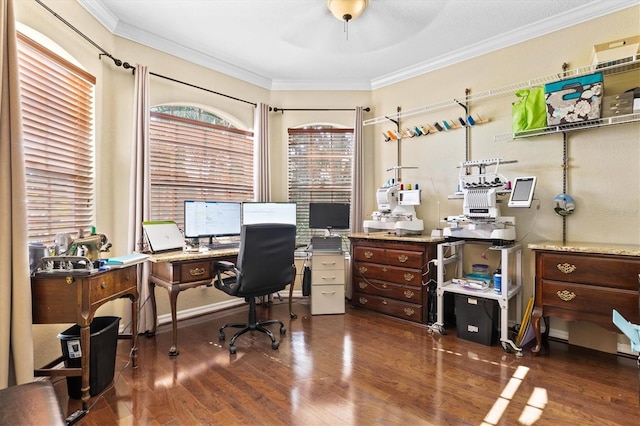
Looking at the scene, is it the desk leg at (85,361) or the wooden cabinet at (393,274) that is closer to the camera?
the desk leg at (85,361)

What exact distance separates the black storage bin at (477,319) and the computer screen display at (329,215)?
148cm

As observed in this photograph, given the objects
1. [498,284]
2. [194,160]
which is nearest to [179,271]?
[194,160]

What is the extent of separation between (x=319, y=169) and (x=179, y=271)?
2.23 m

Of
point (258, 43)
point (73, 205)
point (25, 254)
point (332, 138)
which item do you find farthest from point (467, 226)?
point (73, 205)

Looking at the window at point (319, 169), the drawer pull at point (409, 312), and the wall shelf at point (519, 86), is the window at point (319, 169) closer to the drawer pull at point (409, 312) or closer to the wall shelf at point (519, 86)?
the wall shelf at point (519, 86)

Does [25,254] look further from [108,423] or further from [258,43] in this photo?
[258,43]

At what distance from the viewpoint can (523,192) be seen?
2.50m

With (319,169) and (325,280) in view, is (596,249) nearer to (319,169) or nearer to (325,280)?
(325,280)

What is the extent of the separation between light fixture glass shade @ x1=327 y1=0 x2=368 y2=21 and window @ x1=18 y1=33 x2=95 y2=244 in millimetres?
2005

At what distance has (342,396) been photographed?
6.03 ft

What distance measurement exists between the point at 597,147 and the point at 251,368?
3.23 meters

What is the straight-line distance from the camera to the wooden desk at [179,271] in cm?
236

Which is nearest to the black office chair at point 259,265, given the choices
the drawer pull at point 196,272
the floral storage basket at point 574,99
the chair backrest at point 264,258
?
the chair backrest at point 264,258

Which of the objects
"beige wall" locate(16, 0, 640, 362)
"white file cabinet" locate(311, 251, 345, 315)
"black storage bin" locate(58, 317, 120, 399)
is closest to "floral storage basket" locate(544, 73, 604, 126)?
"beige wall" locate(16, 0, 640, 362)
